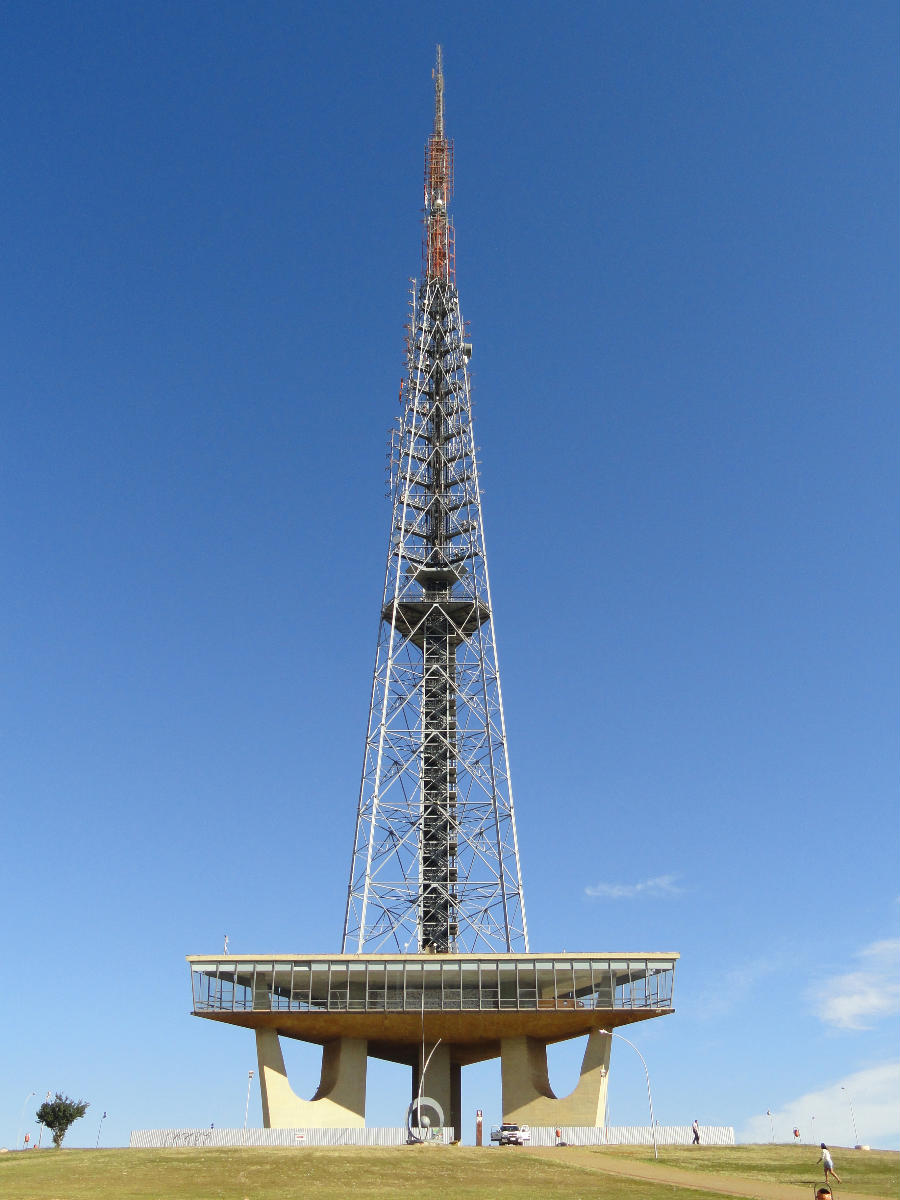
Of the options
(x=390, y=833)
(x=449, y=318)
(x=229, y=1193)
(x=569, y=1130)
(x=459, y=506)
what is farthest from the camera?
(x=449, y=318)

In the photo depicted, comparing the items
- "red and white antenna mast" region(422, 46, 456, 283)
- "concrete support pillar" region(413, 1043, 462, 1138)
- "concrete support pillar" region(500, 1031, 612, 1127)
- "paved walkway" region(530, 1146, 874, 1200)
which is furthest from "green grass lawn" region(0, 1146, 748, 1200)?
"red and white antenna mast" region(422, 46, 456, 283)

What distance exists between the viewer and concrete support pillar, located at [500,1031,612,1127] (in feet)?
217

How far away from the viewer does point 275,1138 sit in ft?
189

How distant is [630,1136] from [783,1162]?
11.9 metres

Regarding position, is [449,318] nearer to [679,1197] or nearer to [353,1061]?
[353,1061]

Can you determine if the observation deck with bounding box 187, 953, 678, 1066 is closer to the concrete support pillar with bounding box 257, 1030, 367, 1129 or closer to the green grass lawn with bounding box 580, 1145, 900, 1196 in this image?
the concrete support pillar with bounding box 257, 1030, 367, 1129

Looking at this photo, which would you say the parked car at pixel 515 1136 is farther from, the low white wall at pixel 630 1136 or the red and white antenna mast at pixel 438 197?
the red and white antenna mast at pixel 438 197

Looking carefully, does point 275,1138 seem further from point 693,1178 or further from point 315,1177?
point 693,1178

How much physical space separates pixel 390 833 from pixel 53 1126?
29645 mm

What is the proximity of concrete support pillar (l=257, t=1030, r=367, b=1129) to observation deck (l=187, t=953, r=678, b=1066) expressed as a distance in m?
2.19

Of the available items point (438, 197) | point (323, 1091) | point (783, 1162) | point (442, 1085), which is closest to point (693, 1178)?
point (783, 1162)

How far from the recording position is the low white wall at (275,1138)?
187 feet

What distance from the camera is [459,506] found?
302 ft

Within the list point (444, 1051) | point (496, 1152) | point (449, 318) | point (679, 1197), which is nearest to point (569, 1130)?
point (496, 1152)
